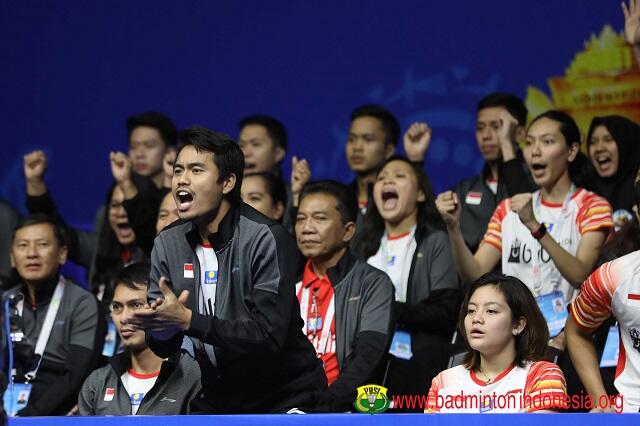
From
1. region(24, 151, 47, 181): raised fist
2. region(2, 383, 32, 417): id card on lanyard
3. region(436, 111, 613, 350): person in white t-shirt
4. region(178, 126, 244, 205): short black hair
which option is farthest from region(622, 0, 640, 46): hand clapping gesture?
region(24, 151, 47, 181): raised fist

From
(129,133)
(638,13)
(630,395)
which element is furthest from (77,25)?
(630,395)

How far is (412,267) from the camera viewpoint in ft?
19.2

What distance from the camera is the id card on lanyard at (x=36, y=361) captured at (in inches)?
228

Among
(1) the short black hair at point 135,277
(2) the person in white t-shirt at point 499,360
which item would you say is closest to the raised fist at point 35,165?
(1) the short black hair at point 135,277

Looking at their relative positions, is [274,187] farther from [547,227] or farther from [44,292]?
[547,227]

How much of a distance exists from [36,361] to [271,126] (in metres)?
2.15

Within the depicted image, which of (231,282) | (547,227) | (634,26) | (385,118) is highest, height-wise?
(634,26)

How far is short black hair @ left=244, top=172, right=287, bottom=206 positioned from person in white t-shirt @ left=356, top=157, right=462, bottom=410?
531 millimetres

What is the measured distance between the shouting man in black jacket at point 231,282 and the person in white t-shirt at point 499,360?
0.51 metres

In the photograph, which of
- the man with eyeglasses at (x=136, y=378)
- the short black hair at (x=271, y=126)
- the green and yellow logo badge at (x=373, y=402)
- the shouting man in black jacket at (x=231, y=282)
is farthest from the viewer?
the short black hair at (x=271, y=126)

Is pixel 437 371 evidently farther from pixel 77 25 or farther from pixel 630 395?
pixel 77 25

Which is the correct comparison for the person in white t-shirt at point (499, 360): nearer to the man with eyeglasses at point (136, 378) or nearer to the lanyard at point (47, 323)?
the man with eyeglasses at point (136, 378)

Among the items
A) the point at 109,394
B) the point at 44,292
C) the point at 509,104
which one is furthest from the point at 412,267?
the point at 44,292

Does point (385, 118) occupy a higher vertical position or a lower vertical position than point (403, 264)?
higher
